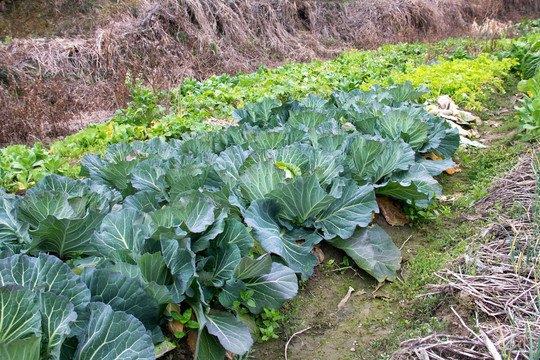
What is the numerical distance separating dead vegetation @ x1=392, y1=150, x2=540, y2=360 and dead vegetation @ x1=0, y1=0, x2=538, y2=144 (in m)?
4.92

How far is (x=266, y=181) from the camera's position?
2422mm

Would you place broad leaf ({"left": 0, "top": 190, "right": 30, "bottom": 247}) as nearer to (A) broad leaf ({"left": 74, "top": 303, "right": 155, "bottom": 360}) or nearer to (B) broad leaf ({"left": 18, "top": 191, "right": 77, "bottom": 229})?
(B) broad leaf ({"left": 18, "top": 191, "right": 77, "bottom": 229})

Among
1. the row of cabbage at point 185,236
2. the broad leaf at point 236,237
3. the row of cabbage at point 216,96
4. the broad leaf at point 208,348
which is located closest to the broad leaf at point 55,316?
the row of cabbage at point 185,236

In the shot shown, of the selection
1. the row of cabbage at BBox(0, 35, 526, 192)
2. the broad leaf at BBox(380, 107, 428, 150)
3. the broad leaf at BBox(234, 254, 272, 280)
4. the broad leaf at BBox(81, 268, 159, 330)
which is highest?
the broad leaf at BBox(81, 268, 159, 330)

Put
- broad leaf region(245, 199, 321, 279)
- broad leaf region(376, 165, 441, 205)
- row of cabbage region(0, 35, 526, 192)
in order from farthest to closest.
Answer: row of cabbage region(0, 35, 526, 192)
broad leaf region(376, 165, 441, 205)
broad leaf region(245, 199, 321, 279)

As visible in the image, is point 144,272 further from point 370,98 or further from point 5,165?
point 370,98

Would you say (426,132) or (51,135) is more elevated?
(426,132)

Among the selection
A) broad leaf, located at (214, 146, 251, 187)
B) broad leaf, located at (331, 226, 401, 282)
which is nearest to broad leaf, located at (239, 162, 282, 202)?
broad leaf, located at (214, 146, 251, 187)

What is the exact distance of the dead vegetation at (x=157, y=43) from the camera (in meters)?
6.57

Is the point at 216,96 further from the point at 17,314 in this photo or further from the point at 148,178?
the point at 17,314

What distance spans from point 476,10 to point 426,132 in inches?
793

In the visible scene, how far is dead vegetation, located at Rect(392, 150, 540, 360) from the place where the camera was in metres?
1.77

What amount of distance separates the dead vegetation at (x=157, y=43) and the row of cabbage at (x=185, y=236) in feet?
12.3

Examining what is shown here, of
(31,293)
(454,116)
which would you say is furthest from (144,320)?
(454,116)
